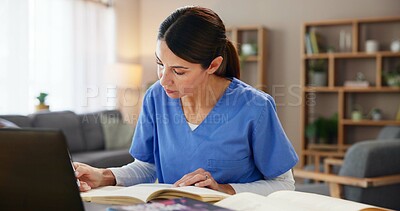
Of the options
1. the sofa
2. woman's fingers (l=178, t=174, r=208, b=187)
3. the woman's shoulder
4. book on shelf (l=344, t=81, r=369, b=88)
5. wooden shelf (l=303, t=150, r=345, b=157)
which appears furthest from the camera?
book on shelf (l=344, t=81, r=369, b=88)

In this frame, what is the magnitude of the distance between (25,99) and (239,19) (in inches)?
97.4

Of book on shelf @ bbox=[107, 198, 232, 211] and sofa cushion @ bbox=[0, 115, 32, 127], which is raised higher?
book on shelf @ bbox=[107, 198, 232, 211]

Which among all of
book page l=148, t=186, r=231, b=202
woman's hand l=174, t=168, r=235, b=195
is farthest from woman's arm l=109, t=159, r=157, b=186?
book page l=148, t=186, r=231, b=202

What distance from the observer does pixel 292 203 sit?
3.07 feet

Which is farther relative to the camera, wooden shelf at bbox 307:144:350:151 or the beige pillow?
wooden shelf at bbox 307:144:350:151

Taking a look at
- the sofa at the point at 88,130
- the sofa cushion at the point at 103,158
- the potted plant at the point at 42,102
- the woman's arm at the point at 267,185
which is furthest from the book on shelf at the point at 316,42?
the woman's arm at the point at 267,185

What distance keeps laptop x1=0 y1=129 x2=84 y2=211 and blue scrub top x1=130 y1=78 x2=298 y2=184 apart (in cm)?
67

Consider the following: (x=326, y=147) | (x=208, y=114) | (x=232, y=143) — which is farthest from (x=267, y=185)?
(x=326, y=147)

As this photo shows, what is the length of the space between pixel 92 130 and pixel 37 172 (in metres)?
4.54

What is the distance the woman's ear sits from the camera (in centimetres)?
143

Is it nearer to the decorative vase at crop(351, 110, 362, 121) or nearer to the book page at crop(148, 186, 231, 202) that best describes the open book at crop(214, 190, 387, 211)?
the book page at crop(148, 186, 231, 202)

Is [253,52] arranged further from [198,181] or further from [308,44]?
[198,181]

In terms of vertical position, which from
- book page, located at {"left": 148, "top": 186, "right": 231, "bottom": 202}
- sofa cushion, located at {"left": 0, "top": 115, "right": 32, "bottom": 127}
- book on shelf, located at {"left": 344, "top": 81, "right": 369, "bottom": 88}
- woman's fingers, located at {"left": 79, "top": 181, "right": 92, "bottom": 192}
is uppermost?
book on shelf, located at {"left": 344, "top": 81, "right": 369, "bottom": 88}

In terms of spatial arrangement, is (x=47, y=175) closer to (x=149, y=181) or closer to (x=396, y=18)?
(x=149, y=181)
